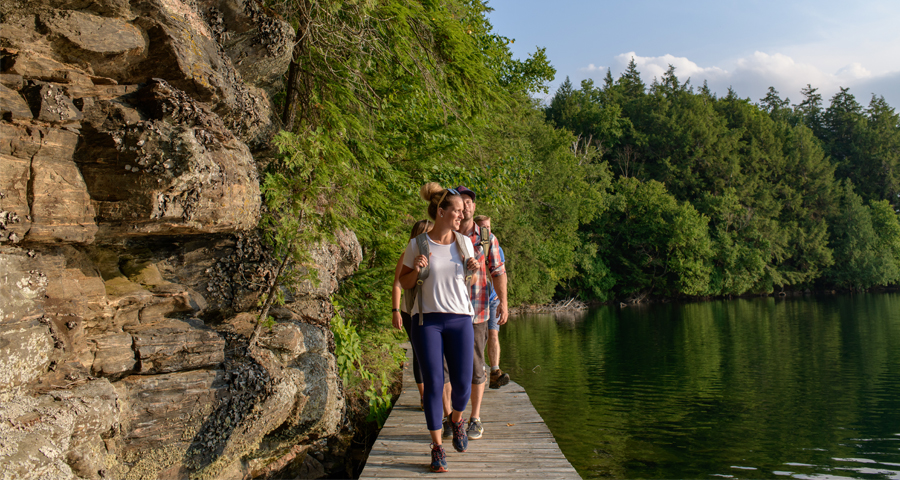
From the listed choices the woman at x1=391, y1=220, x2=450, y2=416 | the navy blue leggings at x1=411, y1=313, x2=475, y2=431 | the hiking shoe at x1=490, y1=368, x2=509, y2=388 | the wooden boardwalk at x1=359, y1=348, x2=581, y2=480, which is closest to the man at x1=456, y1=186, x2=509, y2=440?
the woman at x1=391, y1=220, x2=450, y2=416

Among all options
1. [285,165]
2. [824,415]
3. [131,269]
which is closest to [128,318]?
[131,269]

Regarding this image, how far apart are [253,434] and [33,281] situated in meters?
1.87

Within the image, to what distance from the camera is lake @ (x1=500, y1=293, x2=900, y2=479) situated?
819cm

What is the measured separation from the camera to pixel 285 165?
17.4 ft

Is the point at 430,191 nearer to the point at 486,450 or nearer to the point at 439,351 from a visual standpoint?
the point at 439,351

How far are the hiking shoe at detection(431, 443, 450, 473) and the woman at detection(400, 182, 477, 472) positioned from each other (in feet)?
0.29

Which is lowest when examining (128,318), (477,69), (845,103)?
(128,318)

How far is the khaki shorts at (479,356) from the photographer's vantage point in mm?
4902

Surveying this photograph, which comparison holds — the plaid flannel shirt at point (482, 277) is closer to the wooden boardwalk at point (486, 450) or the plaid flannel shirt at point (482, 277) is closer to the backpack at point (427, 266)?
the backpack at point (427, 266)

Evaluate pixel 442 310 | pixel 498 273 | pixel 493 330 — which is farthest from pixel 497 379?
pixel 442 310

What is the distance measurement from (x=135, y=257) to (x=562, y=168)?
31.3m

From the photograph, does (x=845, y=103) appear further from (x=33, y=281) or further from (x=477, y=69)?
(x=33, y=281)

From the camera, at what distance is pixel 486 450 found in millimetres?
4832

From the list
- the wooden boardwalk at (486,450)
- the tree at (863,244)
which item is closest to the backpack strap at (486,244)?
the wooden boardwalk at (486,450)
